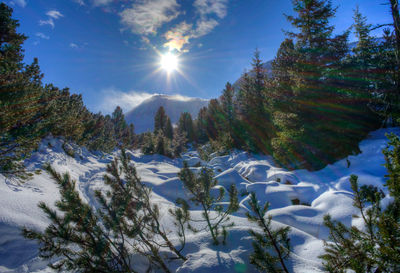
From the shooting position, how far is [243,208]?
257 inches

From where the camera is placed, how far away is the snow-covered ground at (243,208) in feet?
9.29

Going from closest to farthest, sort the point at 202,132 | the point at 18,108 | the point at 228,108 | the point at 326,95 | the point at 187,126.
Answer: the point at 18,108
the point at 326,95
the point at 228,108
the point at 202,132
the point at 187,126

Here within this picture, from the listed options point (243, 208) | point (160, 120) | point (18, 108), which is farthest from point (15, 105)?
point (160, 120)

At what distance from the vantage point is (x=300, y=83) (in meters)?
12.1

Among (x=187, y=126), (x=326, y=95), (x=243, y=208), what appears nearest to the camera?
(x=243, y=208)

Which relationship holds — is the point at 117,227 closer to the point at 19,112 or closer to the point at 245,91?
the point at 19,112

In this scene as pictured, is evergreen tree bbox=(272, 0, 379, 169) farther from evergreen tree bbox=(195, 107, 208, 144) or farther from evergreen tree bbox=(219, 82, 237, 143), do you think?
evergreen tree bbox=(195, 107, 208, 144)

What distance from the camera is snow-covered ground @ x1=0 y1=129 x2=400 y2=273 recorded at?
111 inches

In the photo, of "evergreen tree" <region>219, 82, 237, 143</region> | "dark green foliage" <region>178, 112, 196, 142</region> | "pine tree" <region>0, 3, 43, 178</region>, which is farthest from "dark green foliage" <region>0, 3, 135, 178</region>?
"dark green foliage" <region>178, 112, 196, 142</region>

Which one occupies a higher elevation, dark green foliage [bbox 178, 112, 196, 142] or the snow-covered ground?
dark green foliage [bbox 178, 112, 196, 142]

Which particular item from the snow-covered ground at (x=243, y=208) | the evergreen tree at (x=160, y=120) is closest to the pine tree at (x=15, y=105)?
the snow-covered ground at (x=243, y=208)

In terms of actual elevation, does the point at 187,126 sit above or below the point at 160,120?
below

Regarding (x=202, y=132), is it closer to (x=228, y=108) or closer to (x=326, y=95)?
(x=228, y=108)

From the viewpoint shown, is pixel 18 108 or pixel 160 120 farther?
pixel 160 120
